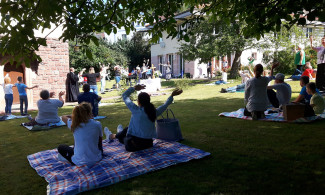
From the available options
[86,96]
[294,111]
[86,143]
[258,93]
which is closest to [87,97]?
[86,96]

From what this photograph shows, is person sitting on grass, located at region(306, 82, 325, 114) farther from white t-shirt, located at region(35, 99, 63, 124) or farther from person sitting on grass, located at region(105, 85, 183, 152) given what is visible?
white t-shirt, located at region(35, 99, 63, 124)

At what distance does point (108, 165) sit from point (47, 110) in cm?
483

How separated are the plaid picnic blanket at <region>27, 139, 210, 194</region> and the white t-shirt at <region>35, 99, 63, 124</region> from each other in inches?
119

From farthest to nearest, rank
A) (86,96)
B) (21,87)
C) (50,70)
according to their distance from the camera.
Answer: (50,70)
(21,87)
(86,96)

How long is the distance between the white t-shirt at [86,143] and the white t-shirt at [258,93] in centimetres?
485

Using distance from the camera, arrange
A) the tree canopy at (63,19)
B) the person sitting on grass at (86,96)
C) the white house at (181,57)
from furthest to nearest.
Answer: the white house at (181,57), the person sitting on grass at (86,96), the tree canopy at (63,19)

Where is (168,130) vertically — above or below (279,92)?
below

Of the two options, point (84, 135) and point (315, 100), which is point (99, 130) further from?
point (315, 100)

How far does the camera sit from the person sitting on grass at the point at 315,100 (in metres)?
7.52

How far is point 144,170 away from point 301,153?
2830mm

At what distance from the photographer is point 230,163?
468cm

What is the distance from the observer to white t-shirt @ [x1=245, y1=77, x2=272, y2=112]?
7.77 meters

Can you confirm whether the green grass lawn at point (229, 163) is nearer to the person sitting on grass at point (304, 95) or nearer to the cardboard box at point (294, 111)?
the cardboard box at point (294, 111)

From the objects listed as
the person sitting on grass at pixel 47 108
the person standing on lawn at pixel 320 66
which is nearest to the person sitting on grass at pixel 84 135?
the person sitting on grass at pixel 47 108
